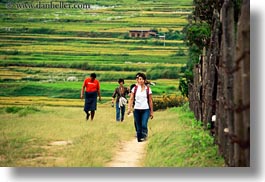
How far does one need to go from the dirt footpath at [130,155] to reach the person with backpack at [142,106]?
3.8 inches

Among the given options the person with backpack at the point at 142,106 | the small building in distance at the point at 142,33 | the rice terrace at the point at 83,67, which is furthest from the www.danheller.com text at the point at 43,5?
the person with backpack at the point at 142,106

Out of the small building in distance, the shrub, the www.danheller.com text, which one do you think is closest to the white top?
the shrub

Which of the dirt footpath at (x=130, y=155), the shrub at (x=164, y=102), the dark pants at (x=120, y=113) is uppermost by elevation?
the shrub at (x=164, y=102)

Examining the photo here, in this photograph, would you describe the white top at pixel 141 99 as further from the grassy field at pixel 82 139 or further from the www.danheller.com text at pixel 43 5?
the www.danheller.com text at pixel 43 5

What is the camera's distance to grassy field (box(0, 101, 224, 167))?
737 centimetres

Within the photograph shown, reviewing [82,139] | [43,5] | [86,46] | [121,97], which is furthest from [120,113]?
[43,5]

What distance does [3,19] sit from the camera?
7.66 m

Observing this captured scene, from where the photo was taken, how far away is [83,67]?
779 cm

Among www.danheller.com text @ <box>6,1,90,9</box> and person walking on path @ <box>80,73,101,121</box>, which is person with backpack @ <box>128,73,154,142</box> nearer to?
person walking on path @ <box>80,73,101,121</box>

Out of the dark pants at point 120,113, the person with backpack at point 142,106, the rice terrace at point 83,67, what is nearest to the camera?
the rice terrace at point 83,67

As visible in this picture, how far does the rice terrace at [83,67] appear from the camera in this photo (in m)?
7.64

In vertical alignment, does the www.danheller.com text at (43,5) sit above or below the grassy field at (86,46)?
above

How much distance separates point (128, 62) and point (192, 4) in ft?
2.79

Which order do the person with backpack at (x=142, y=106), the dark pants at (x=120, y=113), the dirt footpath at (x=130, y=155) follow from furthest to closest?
the dark pants at (x=120, y=113)
the person with backpack at (x=142, y=106)
the dirt footpath at (x=130, y=155)
